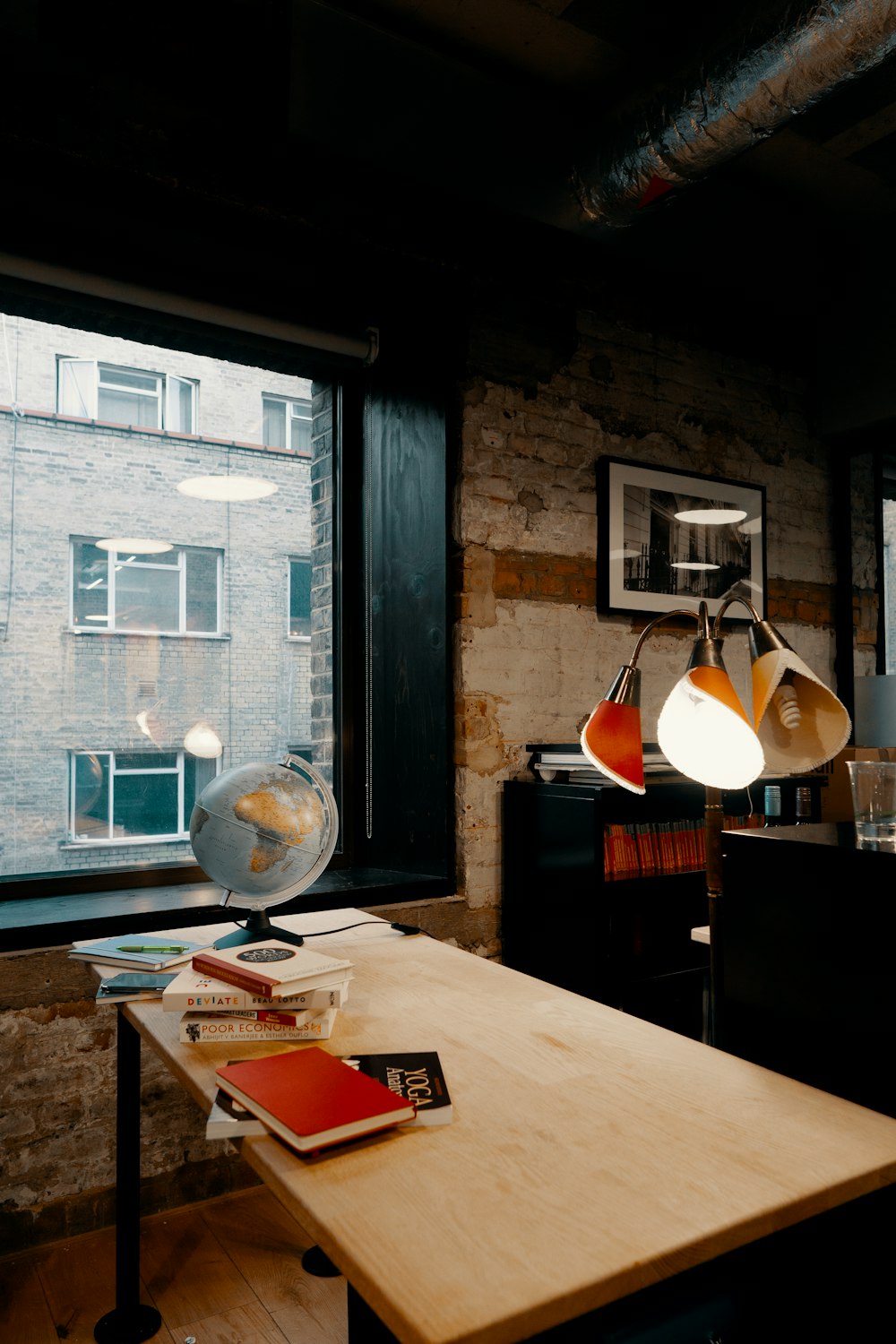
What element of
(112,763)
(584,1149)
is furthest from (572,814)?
(584,1149)

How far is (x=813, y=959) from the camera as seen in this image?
123 centimetres

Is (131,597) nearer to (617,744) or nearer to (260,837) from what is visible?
(260,837)

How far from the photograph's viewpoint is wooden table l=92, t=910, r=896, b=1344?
790 millimetres

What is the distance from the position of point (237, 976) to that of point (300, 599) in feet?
6.03

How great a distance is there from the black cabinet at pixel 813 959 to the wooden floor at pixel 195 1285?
125cm

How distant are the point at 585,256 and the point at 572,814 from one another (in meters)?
2.01

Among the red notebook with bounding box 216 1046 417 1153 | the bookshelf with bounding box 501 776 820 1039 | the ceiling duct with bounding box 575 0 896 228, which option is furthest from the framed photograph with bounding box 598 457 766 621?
the red notebook with bounding box 216 1046 417 1153

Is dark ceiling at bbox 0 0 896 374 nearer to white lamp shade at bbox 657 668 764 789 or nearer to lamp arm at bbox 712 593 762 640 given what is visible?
lamp arm at bbox 712 593 762 640

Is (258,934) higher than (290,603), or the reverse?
(290,603)

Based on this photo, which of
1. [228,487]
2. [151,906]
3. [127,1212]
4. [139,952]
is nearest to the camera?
[139,952]

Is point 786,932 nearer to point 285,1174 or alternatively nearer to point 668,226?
point 285,1174

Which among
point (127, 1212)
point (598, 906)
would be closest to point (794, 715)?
point (598, 906)

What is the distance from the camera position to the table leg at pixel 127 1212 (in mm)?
1829

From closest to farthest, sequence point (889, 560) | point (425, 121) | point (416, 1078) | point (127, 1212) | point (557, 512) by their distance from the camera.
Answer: point (416, 1078) < point (127, 1212) < point (425, 121) < point (557, 512) < point (889, 560)
